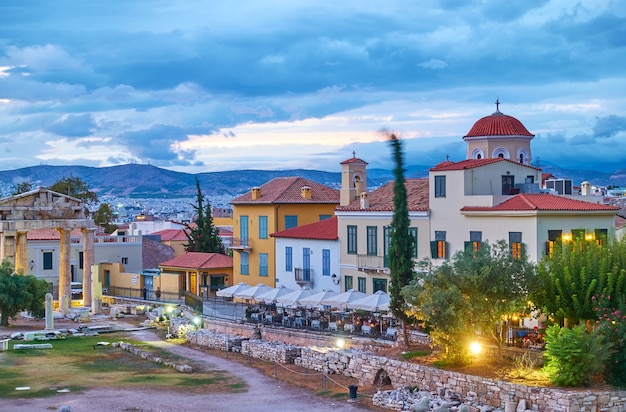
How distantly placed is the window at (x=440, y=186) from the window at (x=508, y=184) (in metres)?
3.01

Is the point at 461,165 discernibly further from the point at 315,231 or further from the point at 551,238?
the point at 315,231

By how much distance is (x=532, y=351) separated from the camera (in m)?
35.8

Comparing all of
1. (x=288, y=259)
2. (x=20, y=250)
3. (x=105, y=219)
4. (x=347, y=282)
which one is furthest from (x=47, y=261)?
(x=347, y=282)

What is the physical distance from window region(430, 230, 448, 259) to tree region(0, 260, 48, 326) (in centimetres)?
2732

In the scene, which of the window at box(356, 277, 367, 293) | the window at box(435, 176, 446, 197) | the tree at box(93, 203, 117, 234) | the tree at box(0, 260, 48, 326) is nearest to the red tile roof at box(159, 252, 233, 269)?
the tree at box(0, 260, 48, 326)

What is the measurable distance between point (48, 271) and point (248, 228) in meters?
21.3

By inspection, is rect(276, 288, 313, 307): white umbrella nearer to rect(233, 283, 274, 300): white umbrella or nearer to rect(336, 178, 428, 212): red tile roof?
rect(233, 283, 274, 300): white umbrella

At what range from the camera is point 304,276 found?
59531mm

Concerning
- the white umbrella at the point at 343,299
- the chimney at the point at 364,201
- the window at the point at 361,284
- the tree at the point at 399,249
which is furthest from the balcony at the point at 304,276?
the tree at the point at 399,249

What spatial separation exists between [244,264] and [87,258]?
41.5 ft

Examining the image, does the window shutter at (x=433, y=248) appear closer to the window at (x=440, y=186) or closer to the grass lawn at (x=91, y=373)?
the window at (x=440, y=186)

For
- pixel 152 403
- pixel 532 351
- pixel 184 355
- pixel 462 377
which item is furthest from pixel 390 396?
pixel 184 355

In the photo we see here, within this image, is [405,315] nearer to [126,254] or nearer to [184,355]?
[184,355]

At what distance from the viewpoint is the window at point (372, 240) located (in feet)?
175
